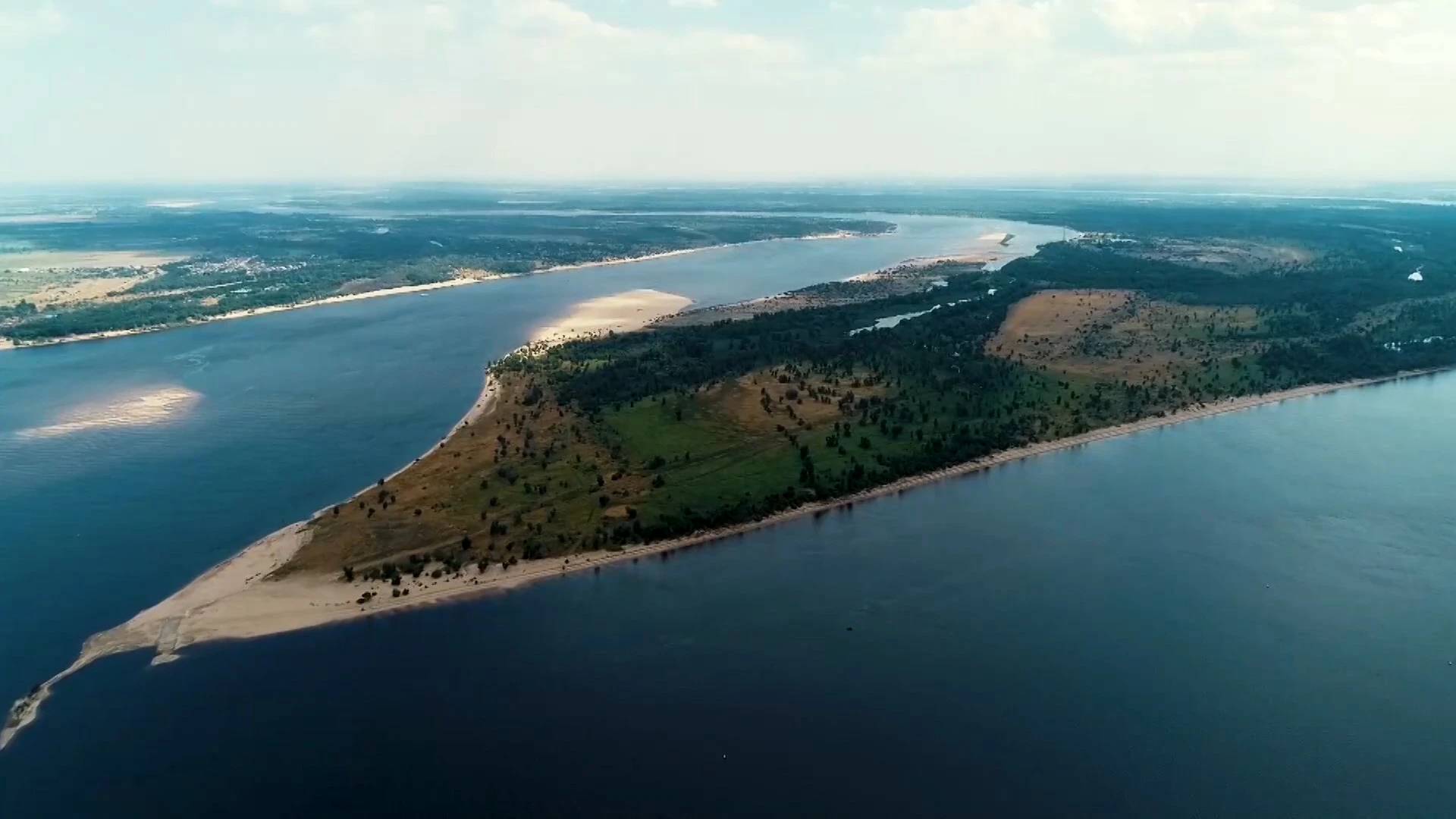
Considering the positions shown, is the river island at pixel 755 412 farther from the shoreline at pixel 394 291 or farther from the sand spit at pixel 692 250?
the sand spit at pixel 692 250

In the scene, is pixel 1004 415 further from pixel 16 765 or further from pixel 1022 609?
pixel 16 765

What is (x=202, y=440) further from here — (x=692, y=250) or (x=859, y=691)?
(x=692, y=250)

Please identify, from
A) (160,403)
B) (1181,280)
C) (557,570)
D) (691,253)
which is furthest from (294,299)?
(1181,280)

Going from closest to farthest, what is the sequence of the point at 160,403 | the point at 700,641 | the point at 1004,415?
the point at 700,641 → the point at 1004,415 → the point at 160,403

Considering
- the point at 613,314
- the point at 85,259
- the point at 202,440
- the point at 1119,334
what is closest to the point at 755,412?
the point at 202,440

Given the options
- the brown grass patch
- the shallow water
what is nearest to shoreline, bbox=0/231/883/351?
the shallow water

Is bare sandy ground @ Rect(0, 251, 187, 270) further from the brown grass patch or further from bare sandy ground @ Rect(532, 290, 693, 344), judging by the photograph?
the brown grass patch

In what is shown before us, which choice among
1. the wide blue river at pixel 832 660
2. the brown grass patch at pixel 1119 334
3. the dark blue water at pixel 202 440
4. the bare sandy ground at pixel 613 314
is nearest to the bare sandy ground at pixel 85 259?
the dark blue water at pixel 202 440

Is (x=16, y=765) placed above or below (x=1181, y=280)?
below
